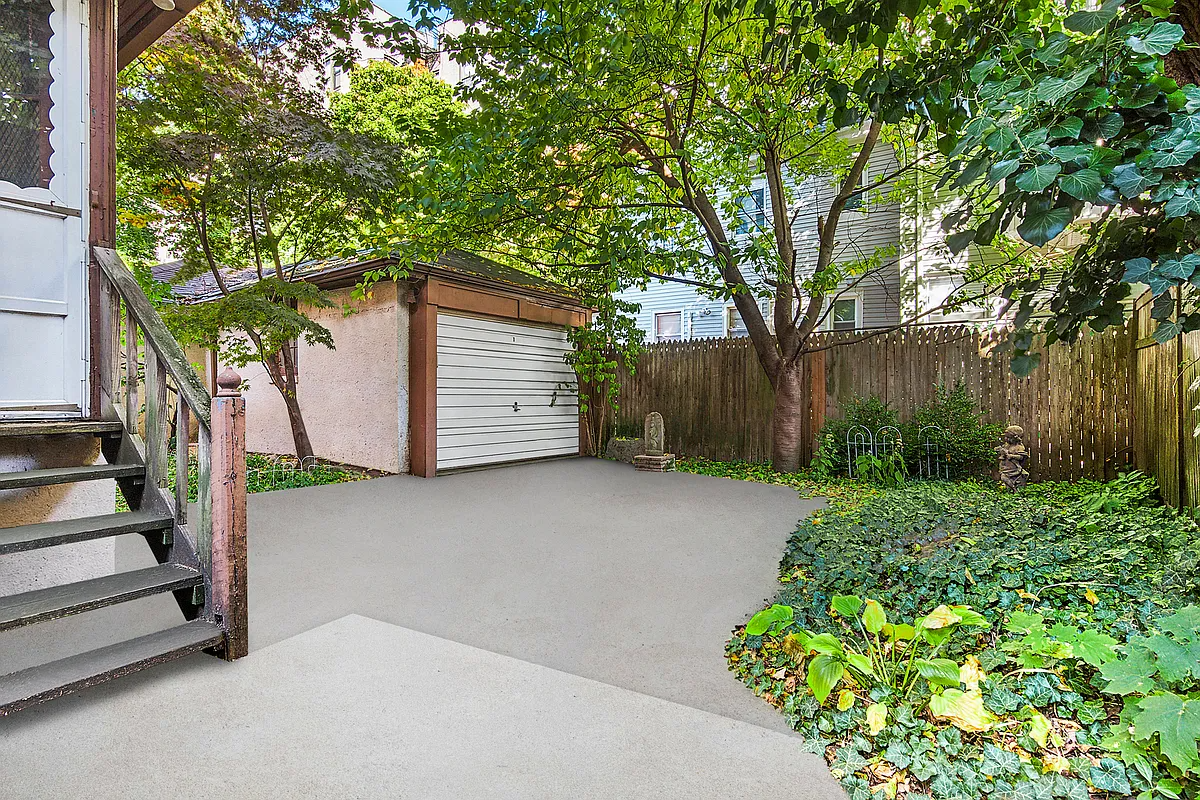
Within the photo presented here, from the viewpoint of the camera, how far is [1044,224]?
1.61 metres

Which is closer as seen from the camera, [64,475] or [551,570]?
[64,475]

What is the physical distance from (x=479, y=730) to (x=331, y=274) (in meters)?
6.75

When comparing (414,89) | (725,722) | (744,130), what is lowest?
(725,722)

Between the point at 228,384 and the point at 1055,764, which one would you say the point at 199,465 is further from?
the point at 1055,764

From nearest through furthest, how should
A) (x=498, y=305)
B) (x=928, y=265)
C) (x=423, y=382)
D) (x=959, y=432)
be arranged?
(x=959, y=432), (x=423, y=382), (x=498, y=305), (x=928, y=265)

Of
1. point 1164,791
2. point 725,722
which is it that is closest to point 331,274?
point 725,722

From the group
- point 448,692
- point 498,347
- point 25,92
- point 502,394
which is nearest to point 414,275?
point 498,347

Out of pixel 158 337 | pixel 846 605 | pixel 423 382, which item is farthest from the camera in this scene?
pixel 423 382

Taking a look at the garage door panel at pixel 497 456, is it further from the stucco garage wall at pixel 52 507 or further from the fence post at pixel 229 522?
the fence post at pixel 229 522

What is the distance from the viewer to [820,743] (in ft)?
5.65

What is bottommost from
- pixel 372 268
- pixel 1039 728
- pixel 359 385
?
pixel 1039 728

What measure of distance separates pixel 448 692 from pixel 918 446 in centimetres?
582

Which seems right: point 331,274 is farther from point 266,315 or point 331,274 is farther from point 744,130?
point 744,130

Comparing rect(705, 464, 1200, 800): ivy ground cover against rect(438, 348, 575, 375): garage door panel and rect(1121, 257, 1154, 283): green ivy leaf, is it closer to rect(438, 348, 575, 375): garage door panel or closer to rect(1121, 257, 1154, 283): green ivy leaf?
Result: rect(1121, 257, 1154, 283): green ivy leaf
